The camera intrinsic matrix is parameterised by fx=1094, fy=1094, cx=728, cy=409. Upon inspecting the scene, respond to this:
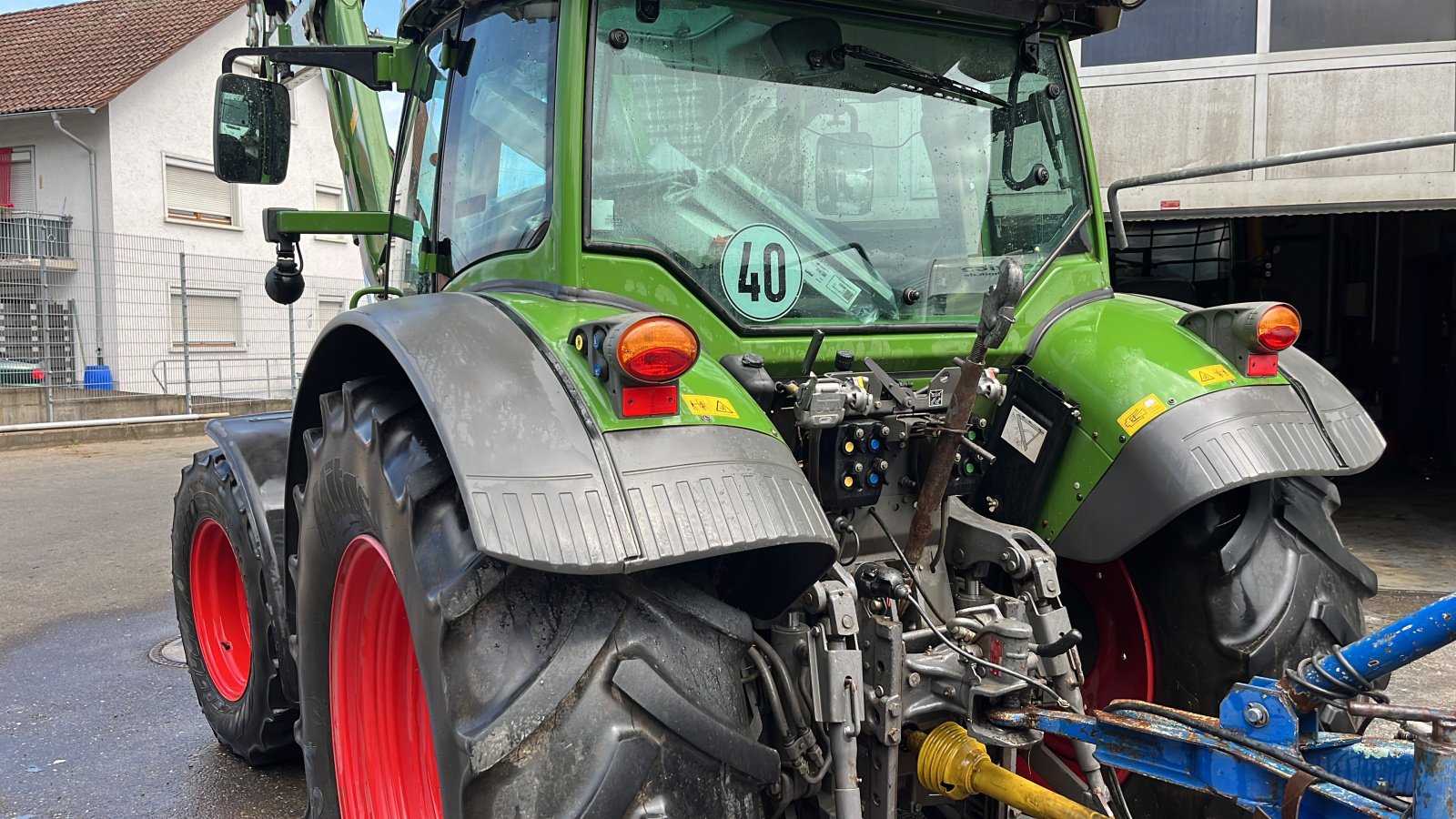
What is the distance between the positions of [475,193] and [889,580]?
1.35 m

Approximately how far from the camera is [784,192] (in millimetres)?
2428

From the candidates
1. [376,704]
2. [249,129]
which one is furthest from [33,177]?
[376,704]

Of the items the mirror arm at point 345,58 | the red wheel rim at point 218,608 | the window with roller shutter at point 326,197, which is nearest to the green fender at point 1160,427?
the mirror arm at point 345,58

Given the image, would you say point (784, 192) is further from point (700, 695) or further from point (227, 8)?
point (227, 8)

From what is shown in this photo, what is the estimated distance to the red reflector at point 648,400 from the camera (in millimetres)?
1822

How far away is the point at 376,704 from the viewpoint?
2.45 meters

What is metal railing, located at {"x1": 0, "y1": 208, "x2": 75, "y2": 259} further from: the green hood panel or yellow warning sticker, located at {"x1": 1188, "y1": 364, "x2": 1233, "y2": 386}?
yellow warning sticker, located at {"x1": 1188, "y1": 364, "x2": 1233, "y2": 386}

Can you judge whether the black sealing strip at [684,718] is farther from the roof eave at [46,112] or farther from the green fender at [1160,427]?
the roof eave at [46,112]

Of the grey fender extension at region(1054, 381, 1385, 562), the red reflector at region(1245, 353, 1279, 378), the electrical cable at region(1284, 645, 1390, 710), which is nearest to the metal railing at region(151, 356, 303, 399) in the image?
the grey fender extension at region(1054, 381, 1385, 562)

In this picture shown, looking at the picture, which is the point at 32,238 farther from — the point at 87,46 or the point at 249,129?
the point at 249,129

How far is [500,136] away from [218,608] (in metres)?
2.28

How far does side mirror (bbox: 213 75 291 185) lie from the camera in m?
3.36

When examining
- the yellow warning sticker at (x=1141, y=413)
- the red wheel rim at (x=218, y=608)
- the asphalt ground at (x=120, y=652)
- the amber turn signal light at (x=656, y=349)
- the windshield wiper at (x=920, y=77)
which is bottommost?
the asphalt ground at (x=120, y=652)

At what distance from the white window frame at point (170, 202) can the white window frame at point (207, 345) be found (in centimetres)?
461
